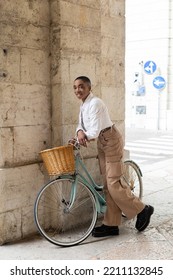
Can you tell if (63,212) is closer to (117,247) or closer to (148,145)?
(117,247)

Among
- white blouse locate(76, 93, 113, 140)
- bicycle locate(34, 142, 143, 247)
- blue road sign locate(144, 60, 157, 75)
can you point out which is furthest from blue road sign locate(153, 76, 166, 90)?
white blouse locate(76, 93, 113, 140)

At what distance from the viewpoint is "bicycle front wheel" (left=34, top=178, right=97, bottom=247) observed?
4.90m

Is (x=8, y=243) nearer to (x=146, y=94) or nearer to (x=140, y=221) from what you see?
(x=140, y=221)

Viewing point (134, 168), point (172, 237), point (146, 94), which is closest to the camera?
point (172, 237)

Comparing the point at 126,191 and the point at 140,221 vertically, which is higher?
Answer: the point at 126,191

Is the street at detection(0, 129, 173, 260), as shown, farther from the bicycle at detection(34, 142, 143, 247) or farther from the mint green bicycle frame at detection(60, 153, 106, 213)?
the mint green bicycle frame at detection(60, 153, 106, 213)

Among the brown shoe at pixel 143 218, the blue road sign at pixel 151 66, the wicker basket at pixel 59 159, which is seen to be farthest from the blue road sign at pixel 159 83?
the wicker basket at pixel 59 159

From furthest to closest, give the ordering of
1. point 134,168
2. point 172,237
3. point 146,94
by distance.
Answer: point 146,94 → point 134,168 → point 172,237

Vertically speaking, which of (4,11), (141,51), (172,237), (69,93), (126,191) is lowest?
(172,237)

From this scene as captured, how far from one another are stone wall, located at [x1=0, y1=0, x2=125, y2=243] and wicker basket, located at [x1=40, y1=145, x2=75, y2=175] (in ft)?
1.64

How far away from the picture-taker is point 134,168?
19.4 feet

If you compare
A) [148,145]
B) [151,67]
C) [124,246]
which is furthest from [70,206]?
[151,67]
